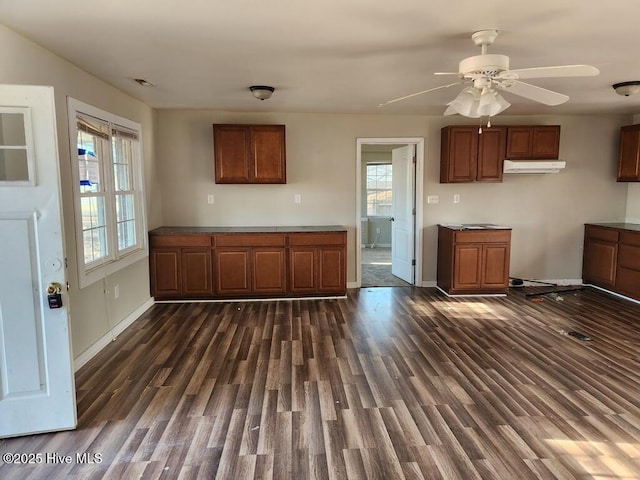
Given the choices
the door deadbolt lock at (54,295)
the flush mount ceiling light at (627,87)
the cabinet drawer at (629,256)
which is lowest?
the cabinet drawer at (629,256)

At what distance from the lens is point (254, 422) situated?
2455 mm

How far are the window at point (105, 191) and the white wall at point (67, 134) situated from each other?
93mm

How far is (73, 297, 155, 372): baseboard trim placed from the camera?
127 inches

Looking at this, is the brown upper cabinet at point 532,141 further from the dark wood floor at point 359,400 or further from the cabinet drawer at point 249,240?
the cabinet drawer at point 249,240

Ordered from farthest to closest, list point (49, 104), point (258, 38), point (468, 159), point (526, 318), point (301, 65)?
point (468, 159), point (526, 318), point (301, 65), point (258, 38), point (49, 104)

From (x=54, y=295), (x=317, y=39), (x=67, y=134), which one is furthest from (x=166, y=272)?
(x=317, y=39)

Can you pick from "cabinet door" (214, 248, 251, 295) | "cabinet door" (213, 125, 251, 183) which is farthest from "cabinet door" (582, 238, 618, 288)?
"cabinet door" (213, 125, 251, 183)

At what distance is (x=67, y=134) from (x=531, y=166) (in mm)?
5160

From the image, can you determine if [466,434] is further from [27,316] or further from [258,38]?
[258,38]

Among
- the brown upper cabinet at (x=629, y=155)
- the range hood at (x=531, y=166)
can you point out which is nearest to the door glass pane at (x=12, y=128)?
the range hood at (x=531, y=166)

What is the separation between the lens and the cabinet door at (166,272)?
4.89 meters

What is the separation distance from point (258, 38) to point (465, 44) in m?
1.39

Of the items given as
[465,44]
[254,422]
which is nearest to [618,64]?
[465,44]

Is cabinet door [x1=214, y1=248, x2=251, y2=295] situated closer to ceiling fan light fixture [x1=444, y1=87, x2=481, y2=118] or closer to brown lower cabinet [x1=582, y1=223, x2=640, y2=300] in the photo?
ceiling fan light fixture [x1=444, y1=87, x2=481, y2=118]
